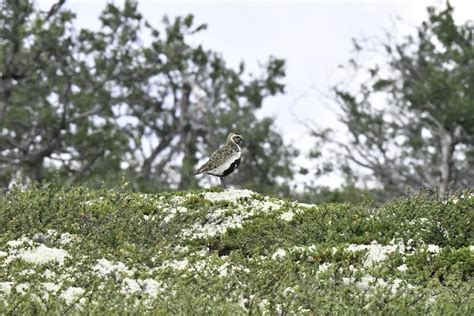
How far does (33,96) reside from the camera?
49.2 meters

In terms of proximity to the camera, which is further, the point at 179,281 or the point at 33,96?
the point at 33,96

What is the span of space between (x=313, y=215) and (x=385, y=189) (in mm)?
34971

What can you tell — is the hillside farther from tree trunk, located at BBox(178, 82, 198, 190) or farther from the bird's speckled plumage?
tree trunk, located at BBox(178, 82, 198, 190)

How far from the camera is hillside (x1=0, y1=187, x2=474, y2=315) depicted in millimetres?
11930

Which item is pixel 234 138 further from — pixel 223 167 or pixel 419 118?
pixel 419 118

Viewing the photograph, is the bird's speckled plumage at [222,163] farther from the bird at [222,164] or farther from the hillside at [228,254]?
the hillside at [228,254]

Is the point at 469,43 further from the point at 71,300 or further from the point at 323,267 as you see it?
the point at 71,300

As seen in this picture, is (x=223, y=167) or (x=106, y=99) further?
(x=106, y=99)

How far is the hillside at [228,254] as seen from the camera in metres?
11.9

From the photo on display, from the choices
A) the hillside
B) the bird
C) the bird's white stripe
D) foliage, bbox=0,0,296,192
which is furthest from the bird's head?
foliage, bbox=0,0,296,192

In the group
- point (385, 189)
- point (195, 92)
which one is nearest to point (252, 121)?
point (195, 92)

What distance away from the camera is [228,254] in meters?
16.5

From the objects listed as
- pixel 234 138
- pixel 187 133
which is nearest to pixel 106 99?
pixel 187 133

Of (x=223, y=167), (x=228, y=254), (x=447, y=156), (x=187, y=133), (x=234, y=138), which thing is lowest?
(x=228, y=254)
